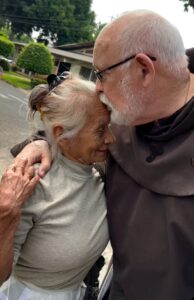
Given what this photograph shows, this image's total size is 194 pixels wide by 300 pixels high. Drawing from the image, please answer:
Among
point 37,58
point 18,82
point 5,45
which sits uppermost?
point 37,58

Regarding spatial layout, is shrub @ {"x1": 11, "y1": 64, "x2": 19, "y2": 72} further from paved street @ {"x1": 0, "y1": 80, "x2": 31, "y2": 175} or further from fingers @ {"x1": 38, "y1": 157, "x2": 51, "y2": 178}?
fingers @ {"x1": 38, "y1": 157, "x2": 51, "y2": 178}

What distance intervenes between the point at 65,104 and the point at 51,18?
68.5 metres

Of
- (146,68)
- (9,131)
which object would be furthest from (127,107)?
(9,131)

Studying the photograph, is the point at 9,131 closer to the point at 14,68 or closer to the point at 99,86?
the point at 99,86

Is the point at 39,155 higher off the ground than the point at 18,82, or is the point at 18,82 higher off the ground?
the point at 39,155

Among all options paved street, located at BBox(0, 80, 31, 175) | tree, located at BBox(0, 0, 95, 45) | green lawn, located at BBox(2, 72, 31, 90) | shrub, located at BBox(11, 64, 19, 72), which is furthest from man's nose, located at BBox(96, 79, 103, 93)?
tree, located at BBox(0, 0, 95, 45)

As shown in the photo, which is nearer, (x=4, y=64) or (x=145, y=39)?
(x=145, y=39)

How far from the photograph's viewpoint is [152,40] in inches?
79.6

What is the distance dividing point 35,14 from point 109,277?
69247 millimetres

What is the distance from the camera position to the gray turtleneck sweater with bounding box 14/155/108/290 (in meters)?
1.98

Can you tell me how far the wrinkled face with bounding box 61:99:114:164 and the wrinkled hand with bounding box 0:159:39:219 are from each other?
8.9 inches

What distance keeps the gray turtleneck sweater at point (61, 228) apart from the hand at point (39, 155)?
37mm

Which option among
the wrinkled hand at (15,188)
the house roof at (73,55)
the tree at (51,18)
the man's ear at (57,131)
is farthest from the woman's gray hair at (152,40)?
the tree at (51,18)

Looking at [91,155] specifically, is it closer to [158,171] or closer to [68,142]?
[68,142]
